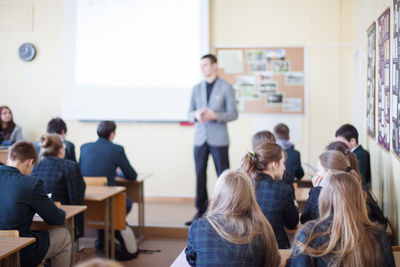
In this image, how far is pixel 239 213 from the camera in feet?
6.76

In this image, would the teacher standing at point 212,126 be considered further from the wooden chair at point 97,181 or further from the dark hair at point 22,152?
the dark hair at point 22,152

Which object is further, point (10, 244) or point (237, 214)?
point (10, 244)

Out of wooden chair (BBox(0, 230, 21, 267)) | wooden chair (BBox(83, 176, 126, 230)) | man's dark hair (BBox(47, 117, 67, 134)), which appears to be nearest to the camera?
wooden chair (BBox(0, 230, 21, 267))

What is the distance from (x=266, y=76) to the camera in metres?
6.51

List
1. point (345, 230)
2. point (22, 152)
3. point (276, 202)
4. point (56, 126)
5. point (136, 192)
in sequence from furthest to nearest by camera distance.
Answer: point (136, 192)
point (56, 126)
point (22, 152)
point (276, 202)
point (345, 230)

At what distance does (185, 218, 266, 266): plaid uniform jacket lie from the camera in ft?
6.64

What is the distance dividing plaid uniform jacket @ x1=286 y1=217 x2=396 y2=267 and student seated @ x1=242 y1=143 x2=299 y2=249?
0.74 meters

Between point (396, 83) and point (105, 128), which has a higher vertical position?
point (396, 83)

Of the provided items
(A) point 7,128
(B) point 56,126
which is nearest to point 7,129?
(A) point 7,128

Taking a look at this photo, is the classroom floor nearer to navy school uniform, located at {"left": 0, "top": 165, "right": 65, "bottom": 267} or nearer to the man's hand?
the man's hand

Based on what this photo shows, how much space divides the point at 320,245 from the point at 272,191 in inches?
32.4

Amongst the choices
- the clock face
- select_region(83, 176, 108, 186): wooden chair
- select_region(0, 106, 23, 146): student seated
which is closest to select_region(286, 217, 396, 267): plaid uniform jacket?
select_region(83, 176, 108, 186): wooden chair

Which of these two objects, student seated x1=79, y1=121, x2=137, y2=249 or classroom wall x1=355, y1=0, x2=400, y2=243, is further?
student seated x1=79, y1=121, x2=137, y2=249

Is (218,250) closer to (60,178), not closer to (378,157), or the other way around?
(60,178)
